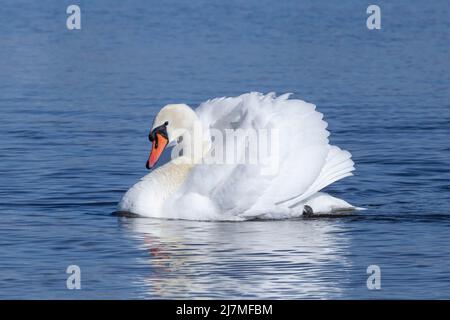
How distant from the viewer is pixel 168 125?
47.8 ft

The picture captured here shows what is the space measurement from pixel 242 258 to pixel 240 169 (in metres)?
1.92

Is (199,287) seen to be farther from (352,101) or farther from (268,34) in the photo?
(268,34)

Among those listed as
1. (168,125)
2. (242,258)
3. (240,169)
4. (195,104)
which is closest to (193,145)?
(168,125)

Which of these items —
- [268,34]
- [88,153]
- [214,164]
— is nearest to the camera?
[214,164]

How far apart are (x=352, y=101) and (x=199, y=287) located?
11126 millimetres

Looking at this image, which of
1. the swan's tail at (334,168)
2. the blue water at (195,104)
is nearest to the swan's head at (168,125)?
the blue water at (195,104)

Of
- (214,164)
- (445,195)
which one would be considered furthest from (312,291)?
(445,195)

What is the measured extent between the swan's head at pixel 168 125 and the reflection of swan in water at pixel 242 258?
87cm

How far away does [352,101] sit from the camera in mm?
21859

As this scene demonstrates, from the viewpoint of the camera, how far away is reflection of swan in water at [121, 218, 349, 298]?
11.0 metres

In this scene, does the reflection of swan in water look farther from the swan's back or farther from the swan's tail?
the swan's tail

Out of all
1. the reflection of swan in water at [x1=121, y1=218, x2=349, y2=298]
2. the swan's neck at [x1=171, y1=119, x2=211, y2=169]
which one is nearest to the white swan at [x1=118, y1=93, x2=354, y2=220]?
the swan's neck at [x1=171, y1=119, x2=211, y2=169]

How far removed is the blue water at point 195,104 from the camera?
11617 mm

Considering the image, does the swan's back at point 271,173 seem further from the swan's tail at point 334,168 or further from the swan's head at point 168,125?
the swan's head at point 168,125
